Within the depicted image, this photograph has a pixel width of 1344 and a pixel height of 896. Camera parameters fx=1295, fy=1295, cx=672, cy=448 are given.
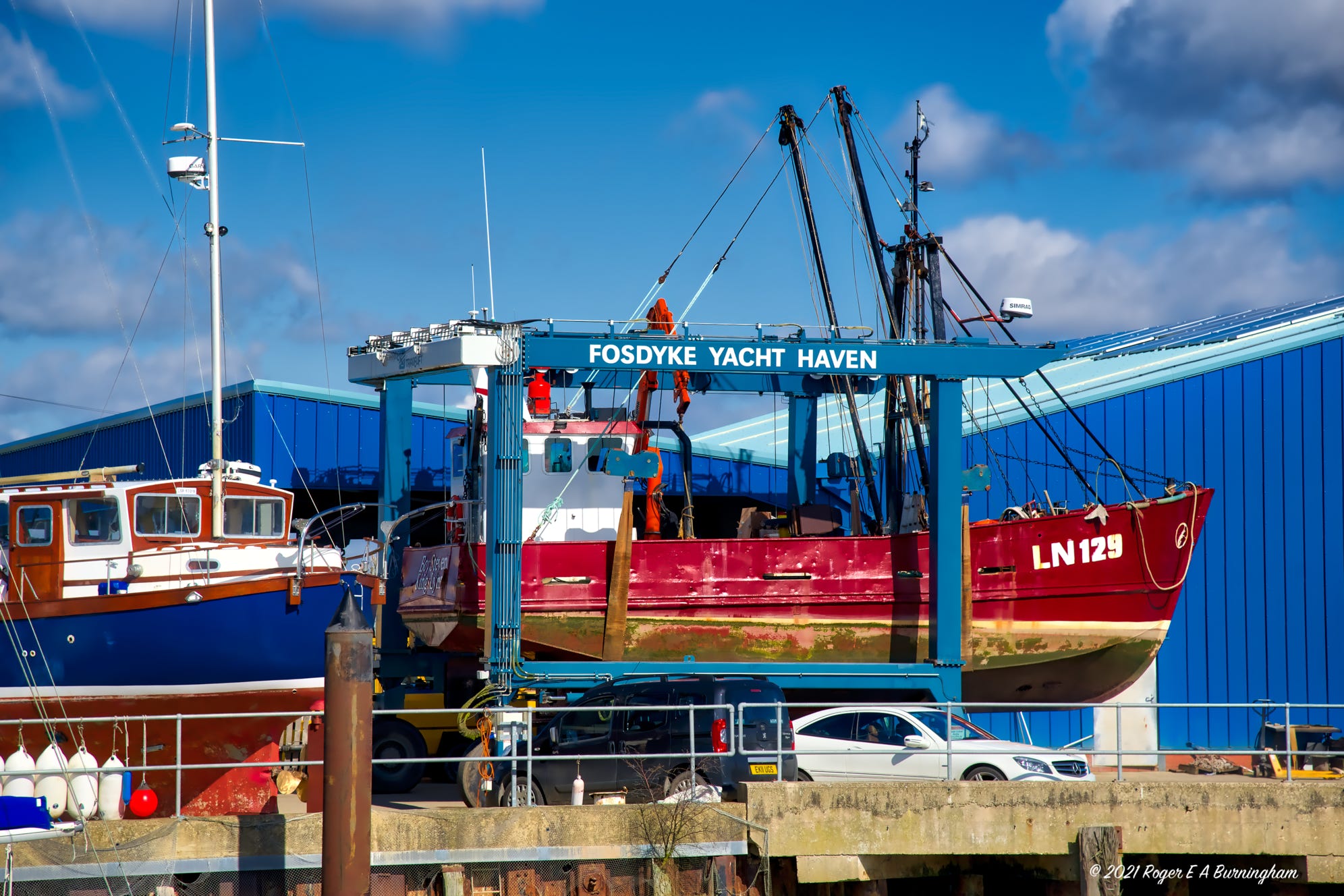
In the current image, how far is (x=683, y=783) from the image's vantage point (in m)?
14.9

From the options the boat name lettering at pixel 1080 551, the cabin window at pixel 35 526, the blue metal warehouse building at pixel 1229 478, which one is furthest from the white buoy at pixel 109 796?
the boat name lettering at pixel 1080 551

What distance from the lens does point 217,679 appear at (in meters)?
17.8

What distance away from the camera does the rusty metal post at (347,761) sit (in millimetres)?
12484

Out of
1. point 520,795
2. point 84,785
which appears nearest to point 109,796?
point 84,785

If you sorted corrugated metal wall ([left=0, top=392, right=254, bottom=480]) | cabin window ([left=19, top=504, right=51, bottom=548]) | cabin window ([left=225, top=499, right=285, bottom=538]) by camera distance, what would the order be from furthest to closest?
→ corrugated metal wall ([left=0, top=392, right=254, bottom=480])
cabin window ([left=225, top=499, right=285, bottom=538])
cabin window ([left=19, top=504, right=51, bottom=548])

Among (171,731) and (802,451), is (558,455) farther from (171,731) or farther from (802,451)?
(171,731)

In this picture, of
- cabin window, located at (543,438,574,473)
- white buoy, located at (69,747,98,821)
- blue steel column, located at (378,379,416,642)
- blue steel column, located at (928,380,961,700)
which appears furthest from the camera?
blue steel column, located at (378,379,416,642)

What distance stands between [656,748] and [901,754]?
324 centimetres

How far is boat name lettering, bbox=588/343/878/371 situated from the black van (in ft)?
19.8

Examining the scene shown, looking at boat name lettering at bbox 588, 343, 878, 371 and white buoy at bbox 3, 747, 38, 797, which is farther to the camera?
boat name lettering at bbox 588, 343, 878, 371

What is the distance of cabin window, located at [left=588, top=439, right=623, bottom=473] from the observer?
23.6 metres

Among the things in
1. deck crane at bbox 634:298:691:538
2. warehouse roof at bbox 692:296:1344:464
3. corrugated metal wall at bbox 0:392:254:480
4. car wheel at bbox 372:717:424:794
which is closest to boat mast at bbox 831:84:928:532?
warehouse roof at bbox 692:296:1344:464

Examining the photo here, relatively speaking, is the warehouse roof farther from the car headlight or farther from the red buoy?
the red buoy

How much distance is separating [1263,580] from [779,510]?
9137 mm
